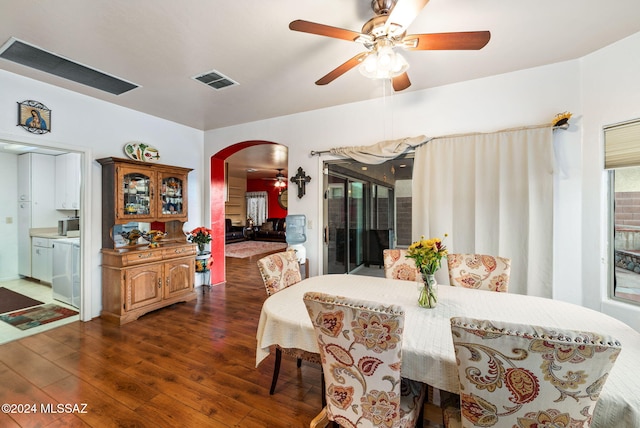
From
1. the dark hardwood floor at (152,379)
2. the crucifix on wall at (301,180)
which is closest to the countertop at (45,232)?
the dark hardwood floor at (152,379)

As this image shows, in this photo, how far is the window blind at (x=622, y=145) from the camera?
2.09 meters

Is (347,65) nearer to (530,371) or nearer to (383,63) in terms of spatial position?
(383,63)

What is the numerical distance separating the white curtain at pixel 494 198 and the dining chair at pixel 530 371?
202 cm

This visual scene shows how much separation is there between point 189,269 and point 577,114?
15.5ft

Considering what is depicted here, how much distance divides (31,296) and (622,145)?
7.11 metres

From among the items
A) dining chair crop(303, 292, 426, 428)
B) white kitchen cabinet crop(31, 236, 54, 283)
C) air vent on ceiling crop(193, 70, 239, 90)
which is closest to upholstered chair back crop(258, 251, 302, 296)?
dining chair crop(303, 292, 426, 428)

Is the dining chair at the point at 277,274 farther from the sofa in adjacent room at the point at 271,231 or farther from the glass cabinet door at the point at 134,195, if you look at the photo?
the sofa in adjacent room at the point at 271,231

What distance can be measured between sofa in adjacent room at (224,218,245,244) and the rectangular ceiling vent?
696cm

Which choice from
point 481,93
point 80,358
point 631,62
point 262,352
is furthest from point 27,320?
point 631,62

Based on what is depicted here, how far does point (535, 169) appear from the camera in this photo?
2.50 meters

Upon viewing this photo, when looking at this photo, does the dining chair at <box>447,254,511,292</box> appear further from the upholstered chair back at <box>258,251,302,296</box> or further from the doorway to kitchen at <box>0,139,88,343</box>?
the doorway to kitchen at <box>0,139,88,343</box>

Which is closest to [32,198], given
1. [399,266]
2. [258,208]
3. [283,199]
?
[399,266]

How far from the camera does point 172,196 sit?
399cm

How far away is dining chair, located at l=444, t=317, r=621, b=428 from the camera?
2.70 feet
